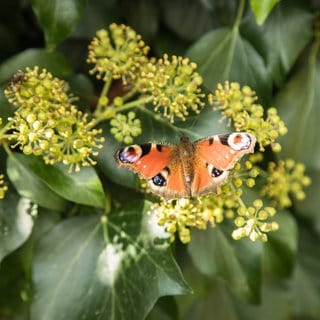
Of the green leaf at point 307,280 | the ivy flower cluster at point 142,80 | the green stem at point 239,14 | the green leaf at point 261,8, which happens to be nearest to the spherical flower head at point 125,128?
the ivy flower cluster at point 142,80

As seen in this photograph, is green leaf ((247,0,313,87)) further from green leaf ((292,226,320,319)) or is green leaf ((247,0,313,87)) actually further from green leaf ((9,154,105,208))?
green leaf ((292,226,320,319))

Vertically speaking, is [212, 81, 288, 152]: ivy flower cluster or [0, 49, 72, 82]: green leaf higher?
[212, 81, 288, 152]: ivy flower cluster

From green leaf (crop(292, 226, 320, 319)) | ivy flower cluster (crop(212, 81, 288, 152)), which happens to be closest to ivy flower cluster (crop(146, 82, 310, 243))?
ivy flower cluster (crop(212, 81, 288, 152))

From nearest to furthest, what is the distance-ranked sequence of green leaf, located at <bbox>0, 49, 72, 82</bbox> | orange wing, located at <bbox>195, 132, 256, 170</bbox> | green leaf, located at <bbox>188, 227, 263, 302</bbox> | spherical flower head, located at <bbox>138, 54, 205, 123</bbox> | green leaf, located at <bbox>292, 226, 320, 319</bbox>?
orange wing, located at <bbox>195, 132, 256, 170</bbox>, spherical flower head, located at <bbox>138, 54, 205, 123</bbox>, green leaf, located at <bbox>0, 49, 72, 82</bbox>, green leaf, located at <bbox>188, 227, 263, 302</bbox>, green leaf, located at <bbox>292, 226, 320, 319</bbox>

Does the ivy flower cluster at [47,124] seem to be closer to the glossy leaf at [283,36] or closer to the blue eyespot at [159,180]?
the blue eyespot at [159,180]

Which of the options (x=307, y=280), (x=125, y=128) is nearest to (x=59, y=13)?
(x=125, y=128)
